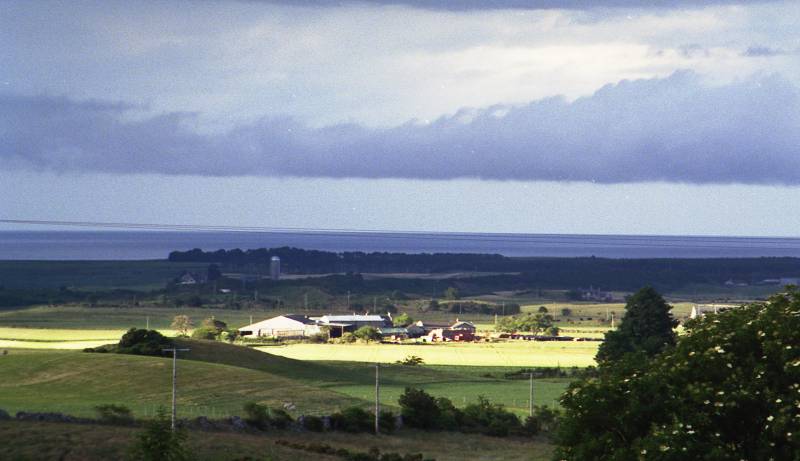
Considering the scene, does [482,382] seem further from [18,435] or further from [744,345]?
[744,345]

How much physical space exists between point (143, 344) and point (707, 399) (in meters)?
57.6

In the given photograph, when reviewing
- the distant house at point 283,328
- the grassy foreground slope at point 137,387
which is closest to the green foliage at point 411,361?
the grassy foreground slope at point 137,387

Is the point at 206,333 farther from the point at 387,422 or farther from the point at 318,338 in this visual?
the point at 387,422

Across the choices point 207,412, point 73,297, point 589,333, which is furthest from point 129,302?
point 207,412

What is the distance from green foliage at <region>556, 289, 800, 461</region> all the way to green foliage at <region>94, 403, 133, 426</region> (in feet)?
74.3

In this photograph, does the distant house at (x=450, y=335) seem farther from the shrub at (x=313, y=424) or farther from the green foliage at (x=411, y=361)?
the shrub at (x=313, y=424)

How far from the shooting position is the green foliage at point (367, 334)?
128000 mm

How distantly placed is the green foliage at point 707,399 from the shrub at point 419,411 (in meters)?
26.4

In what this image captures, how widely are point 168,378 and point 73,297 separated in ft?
412

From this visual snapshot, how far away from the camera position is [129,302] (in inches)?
7106

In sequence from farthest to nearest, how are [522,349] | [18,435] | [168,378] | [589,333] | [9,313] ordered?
[9,313]
[589,333]
[522,349]
[168,378]
[18,435]

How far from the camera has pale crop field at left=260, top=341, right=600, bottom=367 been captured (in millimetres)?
101000

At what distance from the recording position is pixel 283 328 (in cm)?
13338

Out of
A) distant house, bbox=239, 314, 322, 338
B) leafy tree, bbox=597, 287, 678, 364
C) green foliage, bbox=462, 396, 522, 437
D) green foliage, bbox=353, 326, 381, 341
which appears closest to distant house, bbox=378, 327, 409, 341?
green foliage, bbox=353, 326, 381, 341
